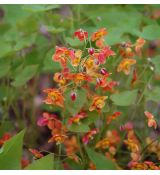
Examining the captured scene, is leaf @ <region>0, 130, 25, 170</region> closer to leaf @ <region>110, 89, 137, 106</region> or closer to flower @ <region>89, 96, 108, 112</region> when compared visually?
flower @ <region>89, 96, 108, 112</region>

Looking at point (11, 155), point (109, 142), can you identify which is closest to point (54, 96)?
point (11, 155)

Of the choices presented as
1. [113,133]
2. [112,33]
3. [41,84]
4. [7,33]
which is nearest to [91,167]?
[113,133]

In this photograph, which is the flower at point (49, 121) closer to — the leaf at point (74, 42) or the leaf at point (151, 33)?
the leaf at point (74, 42)

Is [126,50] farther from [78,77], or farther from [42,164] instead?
[42,164]

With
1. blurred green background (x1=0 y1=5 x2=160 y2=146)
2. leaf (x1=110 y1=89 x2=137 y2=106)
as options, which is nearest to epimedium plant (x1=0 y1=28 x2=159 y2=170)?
leaf (x1=110 y1=89 x2=137 y2=106)

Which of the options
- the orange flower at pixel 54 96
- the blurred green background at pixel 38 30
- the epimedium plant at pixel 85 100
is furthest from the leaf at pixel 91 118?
the blurred green background at pixel 38 30

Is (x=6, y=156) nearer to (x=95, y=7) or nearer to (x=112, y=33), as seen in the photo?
(x=112, y=33)
